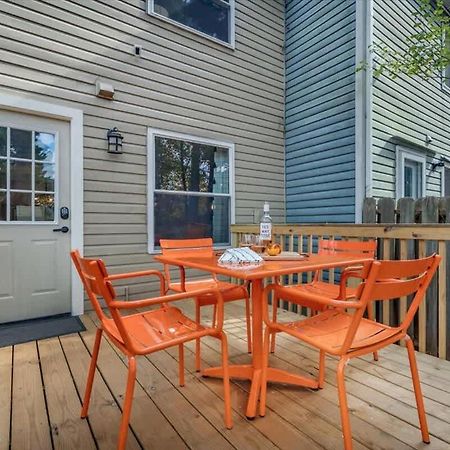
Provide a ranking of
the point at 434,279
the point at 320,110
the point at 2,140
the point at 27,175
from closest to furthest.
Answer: the point at 434,279, the point at 2,140, the point at 27,175, the point at 320,110

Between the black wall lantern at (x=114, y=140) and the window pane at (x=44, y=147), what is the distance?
56 cm

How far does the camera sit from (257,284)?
1741 millimetres

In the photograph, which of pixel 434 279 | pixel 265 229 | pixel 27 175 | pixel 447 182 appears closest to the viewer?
pixel 265 229

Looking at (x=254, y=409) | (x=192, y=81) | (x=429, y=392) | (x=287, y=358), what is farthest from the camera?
(x=192, y=81)

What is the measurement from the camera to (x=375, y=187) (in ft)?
14.7

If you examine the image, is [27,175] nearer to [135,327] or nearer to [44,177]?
[44,177]

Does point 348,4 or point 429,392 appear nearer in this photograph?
point 429,392

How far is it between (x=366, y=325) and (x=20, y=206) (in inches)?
127

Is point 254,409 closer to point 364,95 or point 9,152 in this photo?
point 9,152

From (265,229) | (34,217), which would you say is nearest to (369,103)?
(265,229)

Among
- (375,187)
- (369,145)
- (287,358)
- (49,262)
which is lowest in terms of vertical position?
(287,358)

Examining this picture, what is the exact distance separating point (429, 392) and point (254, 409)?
109cm

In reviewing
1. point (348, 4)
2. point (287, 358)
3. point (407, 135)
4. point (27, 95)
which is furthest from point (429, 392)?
point (348, 4)

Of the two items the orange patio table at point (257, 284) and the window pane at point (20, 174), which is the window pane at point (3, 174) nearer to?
the window pane at point (20, 174)
